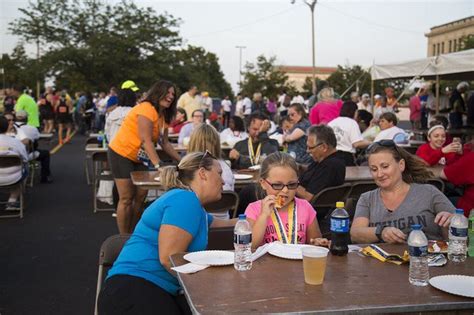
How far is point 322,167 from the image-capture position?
15.1 feet

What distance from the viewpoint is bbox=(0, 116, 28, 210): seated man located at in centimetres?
699

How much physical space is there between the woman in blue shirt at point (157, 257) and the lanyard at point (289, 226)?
19.6 inches

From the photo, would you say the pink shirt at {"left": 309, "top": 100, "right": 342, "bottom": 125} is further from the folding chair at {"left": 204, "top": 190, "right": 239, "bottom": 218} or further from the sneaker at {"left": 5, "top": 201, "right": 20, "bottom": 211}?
the sneaker at {"left": 5, "top": 201, "right": 20, "bottom": 211}

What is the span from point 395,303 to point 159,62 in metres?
38.6

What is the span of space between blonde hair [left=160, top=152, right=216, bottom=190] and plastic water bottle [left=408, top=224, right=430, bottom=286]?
1.13 m

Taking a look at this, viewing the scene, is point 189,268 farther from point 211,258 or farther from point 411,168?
point 411,168

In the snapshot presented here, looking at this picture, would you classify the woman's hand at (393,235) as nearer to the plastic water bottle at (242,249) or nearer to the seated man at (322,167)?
the plastic water bottle at (242,249)

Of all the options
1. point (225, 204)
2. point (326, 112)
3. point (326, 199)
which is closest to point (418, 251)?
point (326, 199)

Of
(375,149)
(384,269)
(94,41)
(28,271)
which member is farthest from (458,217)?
(94,41)

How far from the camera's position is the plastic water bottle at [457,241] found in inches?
101

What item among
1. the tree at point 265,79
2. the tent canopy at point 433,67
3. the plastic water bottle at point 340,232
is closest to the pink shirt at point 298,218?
the plastic water bottle at point 340,232

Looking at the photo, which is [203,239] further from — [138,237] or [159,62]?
Answer: [159,62]

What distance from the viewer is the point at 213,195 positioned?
2883mm

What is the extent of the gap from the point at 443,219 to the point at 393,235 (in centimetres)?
31
